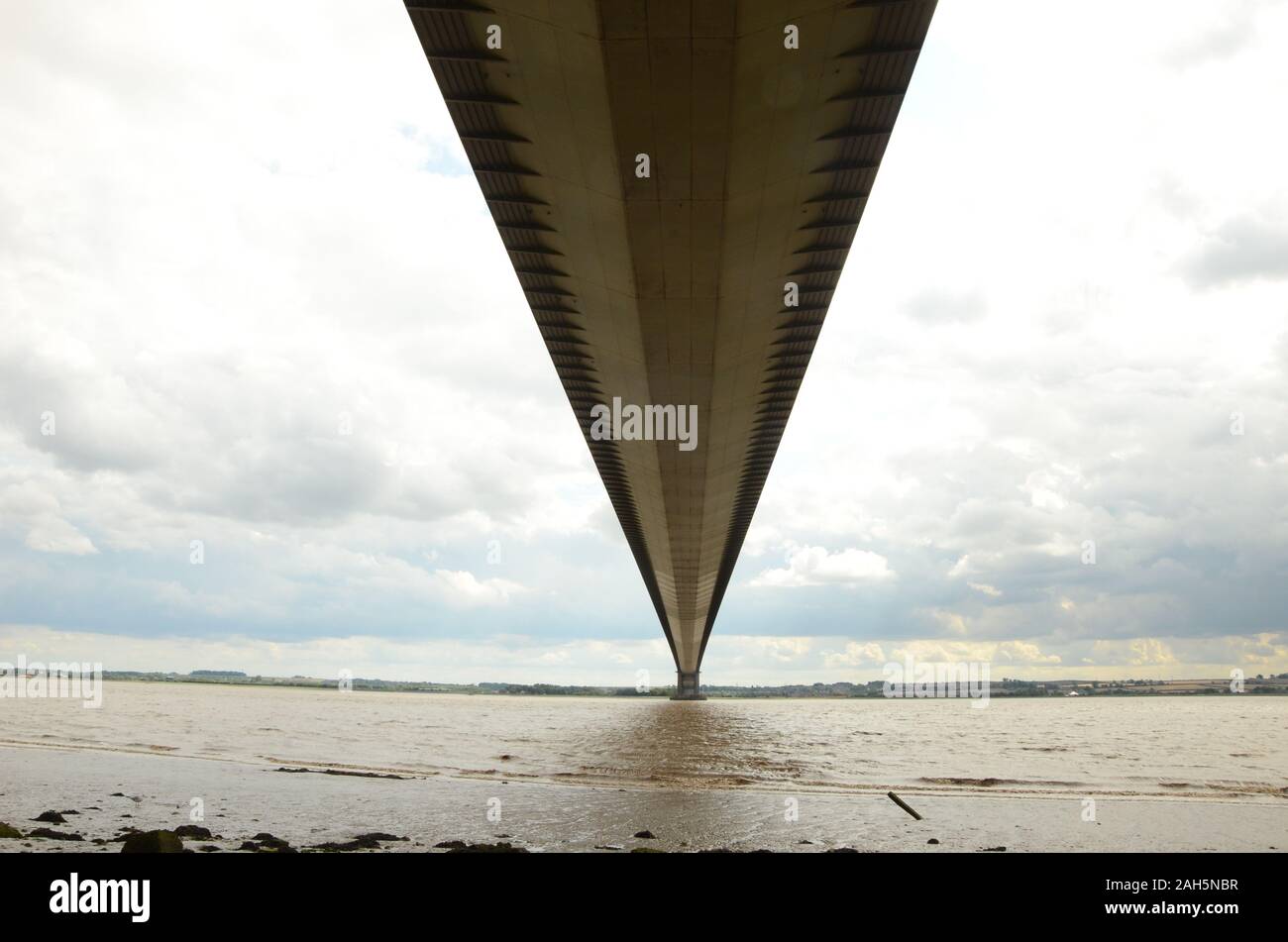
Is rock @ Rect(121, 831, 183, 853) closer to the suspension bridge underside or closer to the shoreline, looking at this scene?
the shoreline

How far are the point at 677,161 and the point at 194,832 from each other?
1090 cm

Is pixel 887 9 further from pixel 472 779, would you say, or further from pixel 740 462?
pixel 740 462

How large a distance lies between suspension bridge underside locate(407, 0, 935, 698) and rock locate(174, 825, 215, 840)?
9658mm

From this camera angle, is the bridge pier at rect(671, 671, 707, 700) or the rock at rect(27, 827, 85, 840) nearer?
the rock at rect(27, 827, 85, 840)

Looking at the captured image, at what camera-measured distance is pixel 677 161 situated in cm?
1170

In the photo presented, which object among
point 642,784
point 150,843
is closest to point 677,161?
point 150,843

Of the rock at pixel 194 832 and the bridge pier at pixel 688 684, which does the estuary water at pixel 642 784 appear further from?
the bridge pier at pixel 688 684

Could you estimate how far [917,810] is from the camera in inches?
632

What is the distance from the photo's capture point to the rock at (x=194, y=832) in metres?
11.1

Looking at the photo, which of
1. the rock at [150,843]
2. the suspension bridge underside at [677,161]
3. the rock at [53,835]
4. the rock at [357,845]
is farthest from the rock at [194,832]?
the suspension bridge underside at [677,161]

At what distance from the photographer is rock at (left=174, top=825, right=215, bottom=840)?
11141mm

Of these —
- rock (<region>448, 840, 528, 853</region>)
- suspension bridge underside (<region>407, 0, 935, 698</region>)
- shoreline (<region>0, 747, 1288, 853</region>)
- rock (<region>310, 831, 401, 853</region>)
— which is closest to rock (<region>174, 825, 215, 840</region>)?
shoreline (<region>0, 747, 1288, 853</region>)
